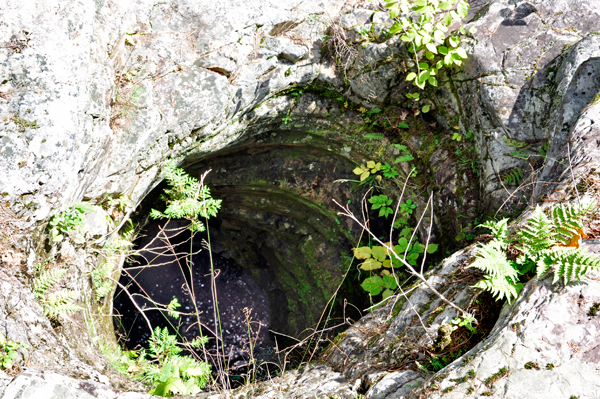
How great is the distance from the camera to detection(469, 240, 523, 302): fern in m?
2.12

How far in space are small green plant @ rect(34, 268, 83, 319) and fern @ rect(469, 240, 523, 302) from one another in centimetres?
306

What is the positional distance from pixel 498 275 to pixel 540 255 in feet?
0.98

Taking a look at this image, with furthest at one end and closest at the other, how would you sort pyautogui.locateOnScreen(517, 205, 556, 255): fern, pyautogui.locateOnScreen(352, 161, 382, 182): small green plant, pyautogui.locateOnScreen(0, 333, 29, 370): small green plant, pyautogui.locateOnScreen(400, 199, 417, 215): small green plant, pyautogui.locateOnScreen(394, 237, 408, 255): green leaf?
pyautogui.locateOnScreen(352, 161, 382, 182): small green plant < pyautogui.locateOnScreen(400, 199, 417, 215): small green plant < pyautogui.locateOnScreen(394, 237, 408, 255): green leaf < pyautogui.locateOnScreen(517, 205, 556, 255): fern < pyautogui.locateOnScreen(0, 333, 29, 370): small green plant

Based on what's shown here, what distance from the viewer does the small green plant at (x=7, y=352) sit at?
206 centimetres

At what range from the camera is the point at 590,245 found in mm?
2189

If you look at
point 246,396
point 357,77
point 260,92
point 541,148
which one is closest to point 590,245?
point 541,148

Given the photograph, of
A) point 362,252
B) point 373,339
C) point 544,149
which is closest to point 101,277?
point 373,339

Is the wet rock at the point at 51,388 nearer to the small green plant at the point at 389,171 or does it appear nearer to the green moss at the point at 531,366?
the green moss at the point at 531,366

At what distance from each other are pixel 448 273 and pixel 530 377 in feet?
2.96

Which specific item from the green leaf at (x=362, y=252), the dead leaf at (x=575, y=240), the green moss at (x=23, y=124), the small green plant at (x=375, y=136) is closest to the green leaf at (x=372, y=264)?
the green leaf at (x=362, y=252)

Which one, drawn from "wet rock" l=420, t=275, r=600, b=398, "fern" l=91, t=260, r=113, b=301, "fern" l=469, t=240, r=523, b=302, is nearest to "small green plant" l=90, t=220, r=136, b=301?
"fern" l=91, t=260, r=113, b=301

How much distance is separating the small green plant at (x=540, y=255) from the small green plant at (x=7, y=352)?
279 cm

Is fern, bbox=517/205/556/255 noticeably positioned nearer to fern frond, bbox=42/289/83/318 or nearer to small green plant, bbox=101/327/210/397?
small green plant, bbox=101/327/210/397

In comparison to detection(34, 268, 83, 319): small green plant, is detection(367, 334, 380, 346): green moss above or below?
below
